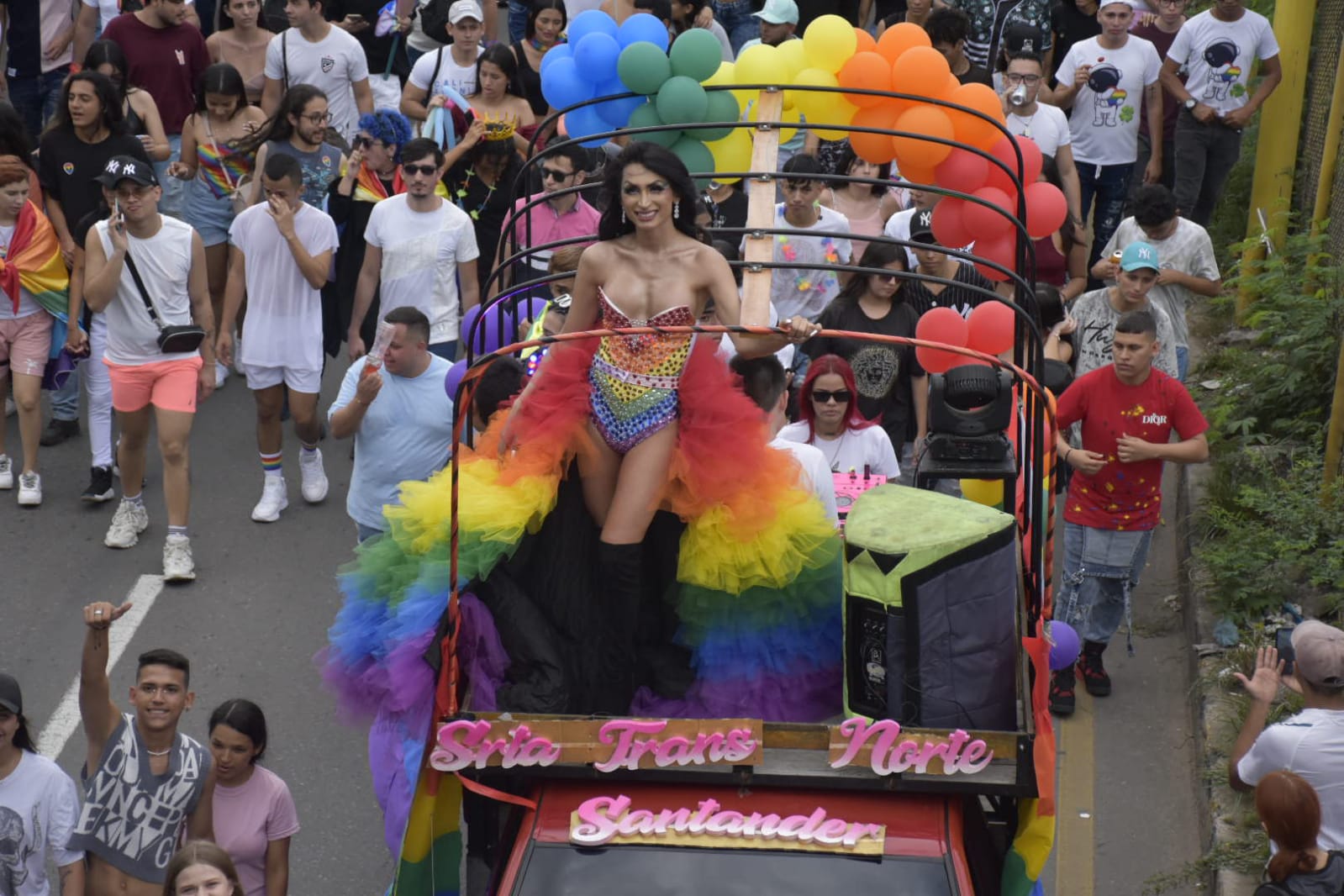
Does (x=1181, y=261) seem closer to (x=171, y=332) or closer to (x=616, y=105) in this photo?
(x=616, y=105)

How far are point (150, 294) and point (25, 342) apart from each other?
119 centimetres

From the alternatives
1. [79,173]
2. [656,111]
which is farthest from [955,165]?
[79,173]

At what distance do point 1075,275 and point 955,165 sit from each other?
4.52 m

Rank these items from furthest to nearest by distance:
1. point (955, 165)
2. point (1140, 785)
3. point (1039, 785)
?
1. point (1140, 785)
2. point (955, 165)
3. point (1039, 785)

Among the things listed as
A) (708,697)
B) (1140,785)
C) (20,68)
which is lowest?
(1140,785)

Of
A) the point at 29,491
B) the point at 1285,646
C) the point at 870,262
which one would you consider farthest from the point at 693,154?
Answer: the point at 29,491

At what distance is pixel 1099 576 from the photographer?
855cm

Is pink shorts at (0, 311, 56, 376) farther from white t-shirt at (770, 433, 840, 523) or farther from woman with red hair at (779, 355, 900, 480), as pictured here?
white t-shirt at (770, 433, 840, 523)

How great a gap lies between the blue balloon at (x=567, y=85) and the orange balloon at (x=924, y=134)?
4.28ft

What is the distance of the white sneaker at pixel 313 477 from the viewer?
1052 centimetres

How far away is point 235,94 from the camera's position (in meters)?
11.5

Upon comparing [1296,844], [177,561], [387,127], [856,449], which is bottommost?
[177,561]

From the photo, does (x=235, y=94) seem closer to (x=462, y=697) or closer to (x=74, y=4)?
(x=74, y=4)

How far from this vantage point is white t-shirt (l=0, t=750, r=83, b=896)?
19.1ft
